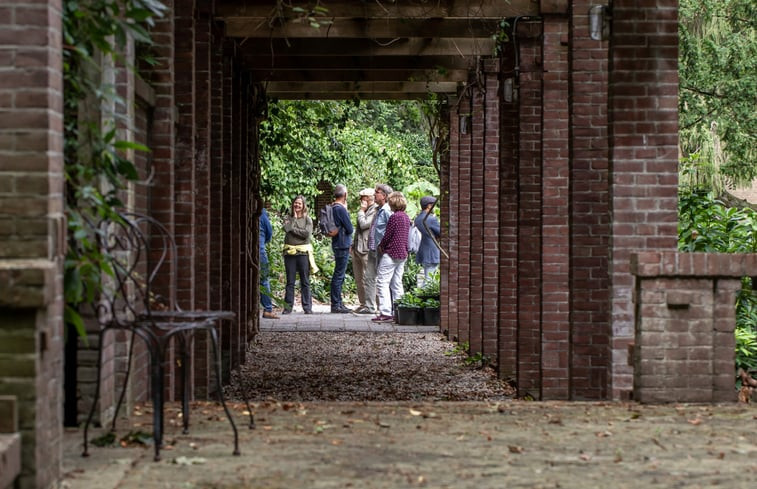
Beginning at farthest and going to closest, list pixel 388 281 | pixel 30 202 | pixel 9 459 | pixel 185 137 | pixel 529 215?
pixel 388 281 < pixel 529 215 < pixel 185 137 < pixel 30 202 < pixel 9 459

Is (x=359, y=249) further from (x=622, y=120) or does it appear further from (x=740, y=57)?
(x=622, y=120)

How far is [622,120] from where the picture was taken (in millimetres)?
A: 8180

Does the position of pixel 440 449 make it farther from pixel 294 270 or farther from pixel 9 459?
pixel 294 270

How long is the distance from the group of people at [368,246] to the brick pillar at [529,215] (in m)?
7.97

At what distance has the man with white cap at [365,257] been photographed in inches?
824

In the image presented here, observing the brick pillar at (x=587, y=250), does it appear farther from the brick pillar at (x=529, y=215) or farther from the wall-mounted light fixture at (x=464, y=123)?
the wall-mounted light fixture at (x=464, y=123)

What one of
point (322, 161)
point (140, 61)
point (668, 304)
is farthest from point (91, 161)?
point (322, 161)

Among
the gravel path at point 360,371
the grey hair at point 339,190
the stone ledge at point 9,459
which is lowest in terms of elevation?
the gravel path at point 360,371

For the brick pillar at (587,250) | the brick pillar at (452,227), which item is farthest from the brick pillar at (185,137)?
the brick pillar at (452,227)

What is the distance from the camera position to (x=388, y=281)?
1991 centimetres

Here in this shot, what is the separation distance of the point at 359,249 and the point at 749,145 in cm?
709

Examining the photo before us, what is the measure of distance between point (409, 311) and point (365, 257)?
6.89 feet

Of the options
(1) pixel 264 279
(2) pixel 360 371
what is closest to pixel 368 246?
(1) pixel 264 279

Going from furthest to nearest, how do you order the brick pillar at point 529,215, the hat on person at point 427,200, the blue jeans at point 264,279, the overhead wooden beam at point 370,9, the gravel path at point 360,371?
the hat on person at point 427,200, the blue jeans at point 264,279, the gravel path at point 360,371, the overhead wooden beam at point 370,9, the brick pillar at point 529,215
